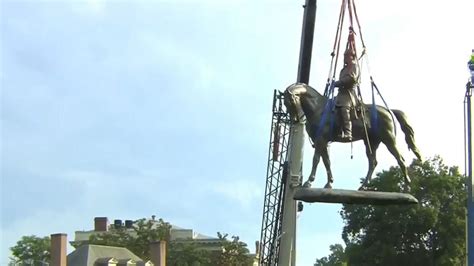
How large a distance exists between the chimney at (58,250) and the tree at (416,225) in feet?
71.6

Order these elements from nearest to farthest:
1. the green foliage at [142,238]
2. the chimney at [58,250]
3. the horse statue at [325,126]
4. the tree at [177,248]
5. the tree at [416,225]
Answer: the horse statue at [325,126]
the tree at [416,225]
the chimney at [58,250]
the tree at [177,248]
the green foliage at [142,238]

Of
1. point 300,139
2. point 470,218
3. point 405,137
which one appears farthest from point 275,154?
point 405,137

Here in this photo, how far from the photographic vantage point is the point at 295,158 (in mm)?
21484

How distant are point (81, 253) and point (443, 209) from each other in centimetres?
3429

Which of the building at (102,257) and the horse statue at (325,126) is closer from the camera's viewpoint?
the horse statue at (325,126)

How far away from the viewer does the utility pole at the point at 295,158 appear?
62.5ft

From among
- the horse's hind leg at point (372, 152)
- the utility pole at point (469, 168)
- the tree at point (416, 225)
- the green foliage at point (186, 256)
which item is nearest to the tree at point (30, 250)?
the green foliage at point (186, 256)

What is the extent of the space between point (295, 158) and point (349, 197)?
9753 millimetres

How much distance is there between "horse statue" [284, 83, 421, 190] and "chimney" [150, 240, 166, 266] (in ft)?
190

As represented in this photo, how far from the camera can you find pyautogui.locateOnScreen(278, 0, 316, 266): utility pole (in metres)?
19.1

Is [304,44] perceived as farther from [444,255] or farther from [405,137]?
[444,255]

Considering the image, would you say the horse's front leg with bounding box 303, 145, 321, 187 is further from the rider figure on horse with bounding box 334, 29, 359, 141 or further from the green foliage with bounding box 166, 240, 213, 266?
the green foliage with bounding box 166, 240, 213, 266

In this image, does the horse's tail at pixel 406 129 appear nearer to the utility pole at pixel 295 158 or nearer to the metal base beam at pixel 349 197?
the metal base beam at pixel 349 197

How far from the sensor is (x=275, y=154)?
29984mm
